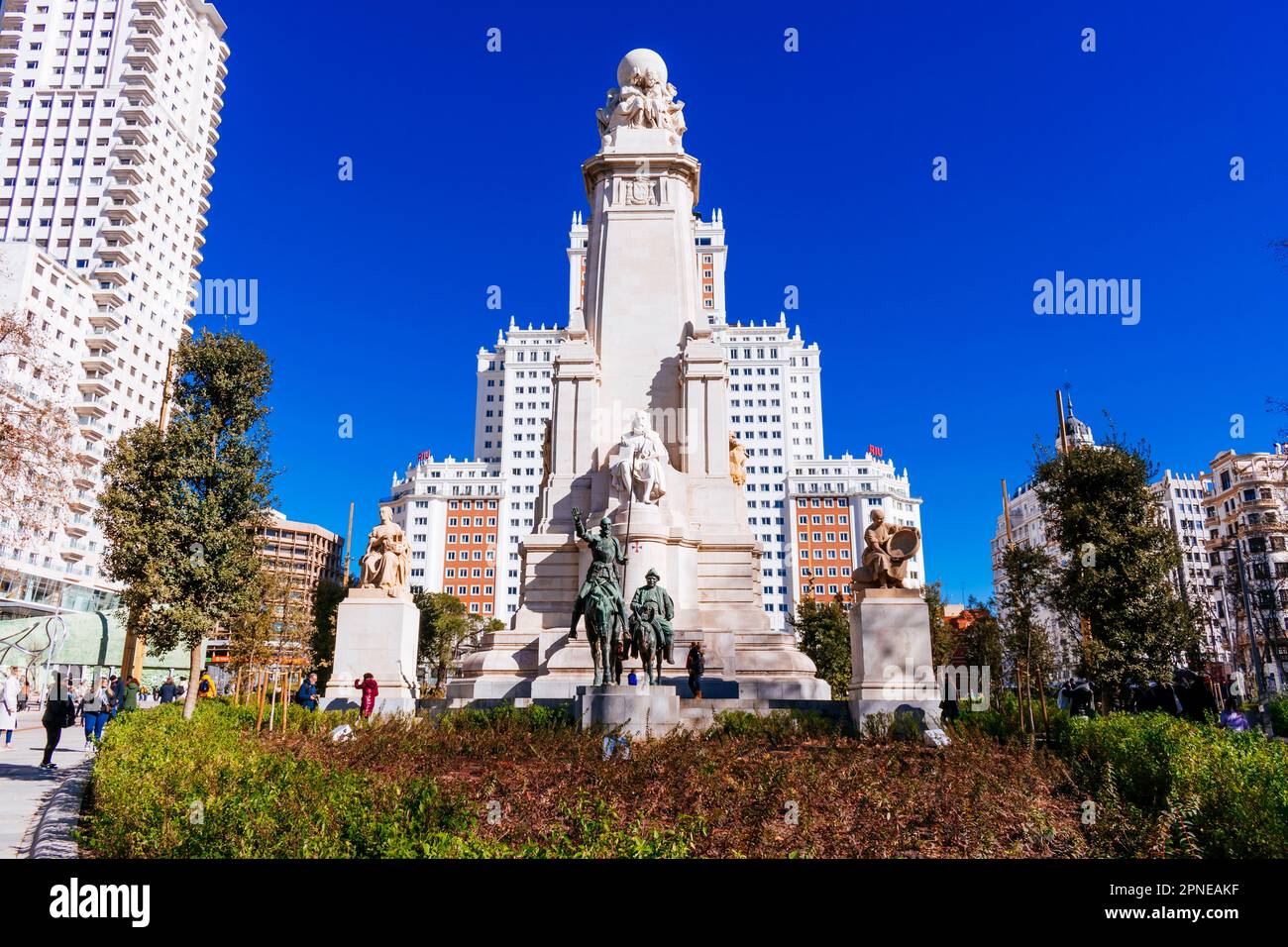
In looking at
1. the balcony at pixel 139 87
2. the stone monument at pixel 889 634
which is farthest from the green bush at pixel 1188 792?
the balcony at pixel 139 87

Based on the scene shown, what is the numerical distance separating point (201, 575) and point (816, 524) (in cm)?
10819

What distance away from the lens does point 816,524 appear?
4769 inches

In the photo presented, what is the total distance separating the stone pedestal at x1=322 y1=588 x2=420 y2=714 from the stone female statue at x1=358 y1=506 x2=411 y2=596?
24cm

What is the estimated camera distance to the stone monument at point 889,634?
18.2 m

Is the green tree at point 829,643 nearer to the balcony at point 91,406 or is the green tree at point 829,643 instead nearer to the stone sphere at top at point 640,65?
the stone sphere at top at point 640,65

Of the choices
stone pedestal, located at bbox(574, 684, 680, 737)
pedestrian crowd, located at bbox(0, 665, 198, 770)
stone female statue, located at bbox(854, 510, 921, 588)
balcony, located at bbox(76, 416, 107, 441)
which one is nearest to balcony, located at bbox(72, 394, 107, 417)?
balcony, located at bbox(76, 416, 107, 441)

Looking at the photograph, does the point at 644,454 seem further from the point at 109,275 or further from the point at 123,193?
the point at 123,193

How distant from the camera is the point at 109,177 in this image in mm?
81938

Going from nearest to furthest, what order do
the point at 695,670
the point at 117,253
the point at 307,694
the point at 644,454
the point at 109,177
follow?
the point at 695,670 < the point at 307,694 < the point at 644,454 < the point at 117,253 < the point at 109,177

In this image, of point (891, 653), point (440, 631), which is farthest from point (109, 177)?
point (891, 653)

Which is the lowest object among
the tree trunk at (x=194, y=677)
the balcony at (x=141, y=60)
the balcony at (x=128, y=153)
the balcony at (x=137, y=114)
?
the tree trunk at (x=194, y=677)

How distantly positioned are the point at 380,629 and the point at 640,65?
21576 millimetres

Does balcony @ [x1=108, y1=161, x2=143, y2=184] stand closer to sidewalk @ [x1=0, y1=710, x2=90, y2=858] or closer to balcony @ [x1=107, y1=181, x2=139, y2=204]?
balcony @ [x1=107, y1=181, x2=139, y2=204]
